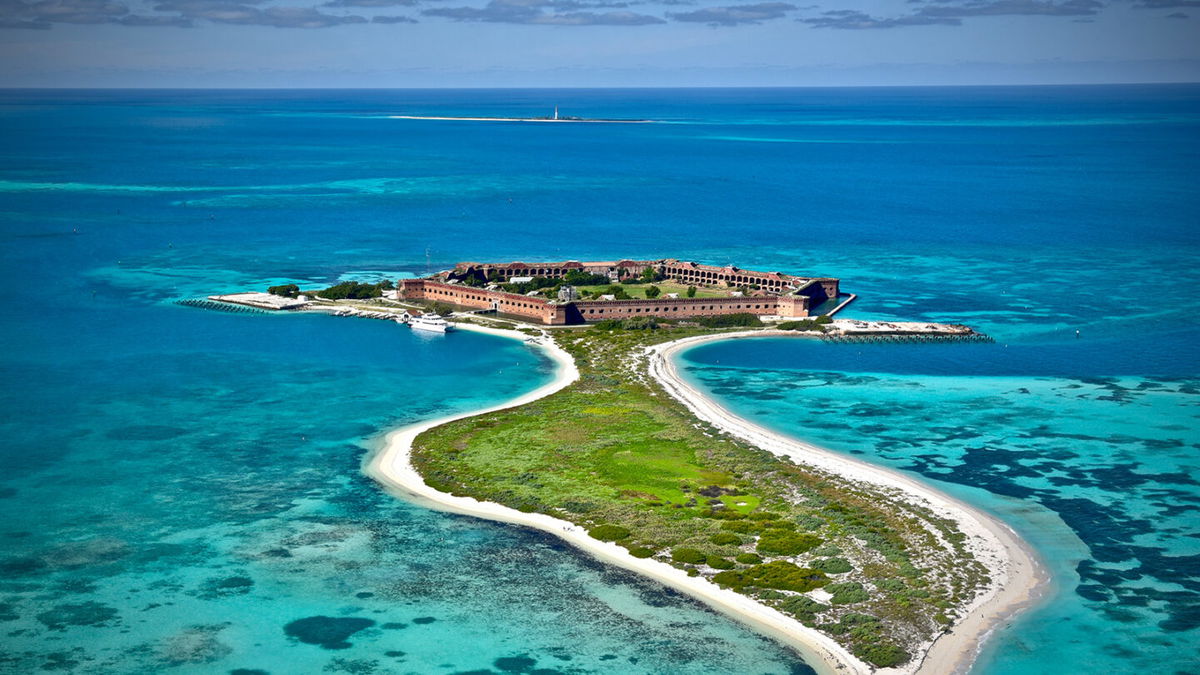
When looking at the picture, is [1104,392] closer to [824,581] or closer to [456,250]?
[824,581]

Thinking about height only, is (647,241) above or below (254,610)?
above

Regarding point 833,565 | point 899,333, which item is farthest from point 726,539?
point 899,333

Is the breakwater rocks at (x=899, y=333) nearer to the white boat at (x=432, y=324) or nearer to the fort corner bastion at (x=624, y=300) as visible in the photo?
the fort corner bastion at (x=624, y=300)

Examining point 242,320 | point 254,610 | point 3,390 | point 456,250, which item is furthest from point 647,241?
point 254,610

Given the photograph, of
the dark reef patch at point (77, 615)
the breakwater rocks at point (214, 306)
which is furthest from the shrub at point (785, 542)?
the breakwater rocks at point (214, 306)

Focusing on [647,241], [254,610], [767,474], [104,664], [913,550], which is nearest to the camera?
[104,664]
